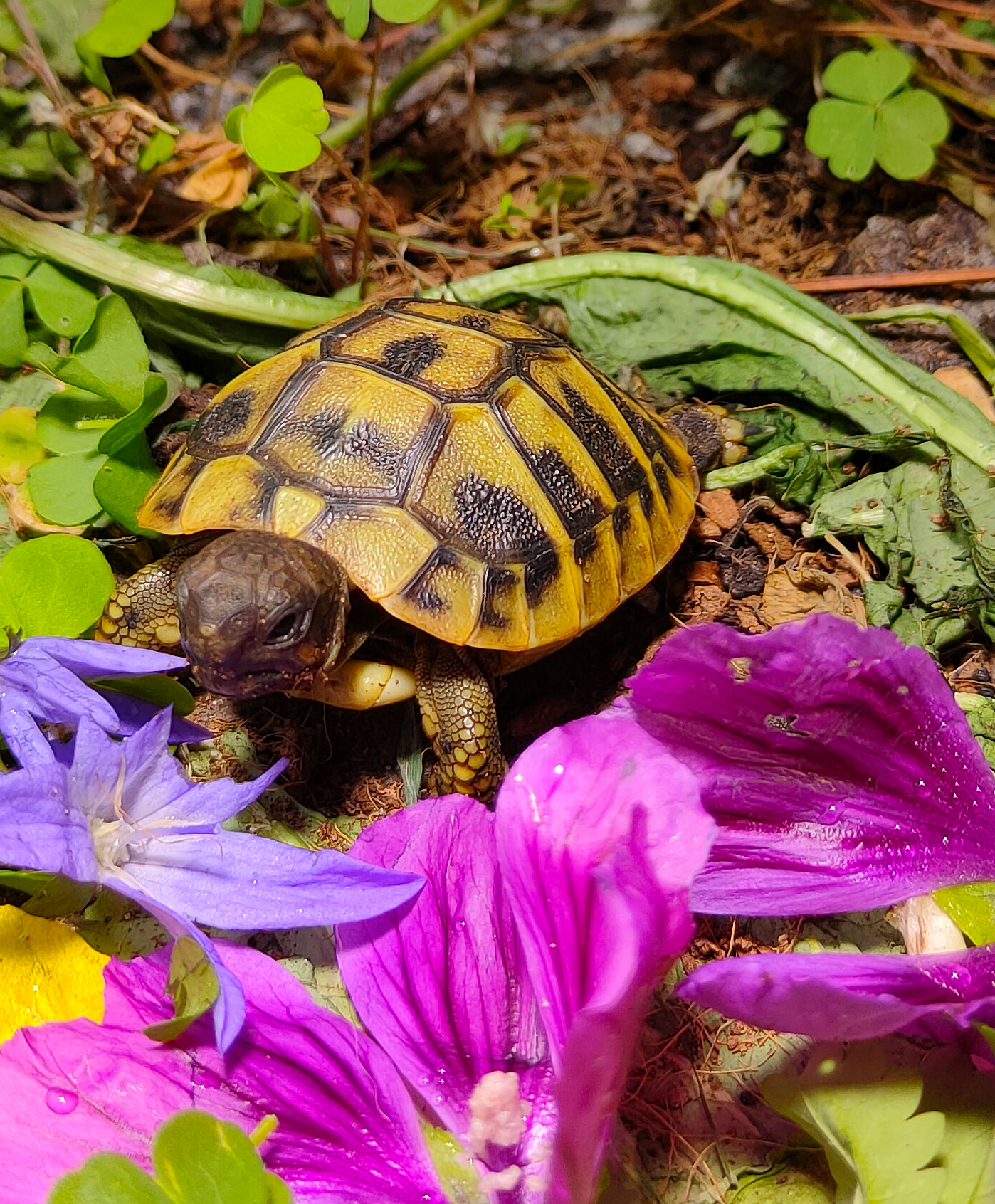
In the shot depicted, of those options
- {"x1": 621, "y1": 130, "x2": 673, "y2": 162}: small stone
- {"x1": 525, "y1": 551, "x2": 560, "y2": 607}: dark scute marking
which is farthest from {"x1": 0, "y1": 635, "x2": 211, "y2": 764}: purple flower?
{"x1": 621, "y1": 130, "x2": 673, "y2": 162}: small stone

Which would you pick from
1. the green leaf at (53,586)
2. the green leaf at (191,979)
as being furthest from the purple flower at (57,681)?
the green leaf at (191,979)

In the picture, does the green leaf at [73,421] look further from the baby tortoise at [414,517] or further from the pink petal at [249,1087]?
the pink petal at [249,1087]

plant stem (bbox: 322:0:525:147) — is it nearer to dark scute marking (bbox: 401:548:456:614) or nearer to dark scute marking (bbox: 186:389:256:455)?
dark scute marking (bbox: 186:389:256:455)

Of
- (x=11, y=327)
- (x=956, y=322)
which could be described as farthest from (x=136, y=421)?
(x=956, y=322)

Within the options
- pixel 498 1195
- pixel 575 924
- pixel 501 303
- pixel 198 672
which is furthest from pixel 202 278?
pixel 498 1195

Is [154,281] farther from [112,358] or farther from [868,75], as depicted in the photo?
[868,75]

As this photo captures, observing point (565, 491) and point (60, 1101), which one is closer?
point (60, 1101)
